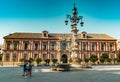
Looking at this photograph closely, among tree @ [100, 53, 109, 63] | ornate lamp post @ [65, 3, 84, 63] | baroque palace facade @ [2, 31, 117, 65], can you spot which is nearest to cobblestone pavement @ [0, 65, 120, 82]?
ornate lamp post @ [65, 3, 84, 63]

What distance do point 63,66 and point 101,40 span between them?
4095 cm

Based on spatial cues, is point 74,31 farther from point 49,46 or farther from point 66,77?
point 49,46

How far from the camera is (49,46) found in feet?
191

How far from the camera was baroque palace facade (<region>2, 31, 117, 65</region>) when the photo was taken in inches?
2237

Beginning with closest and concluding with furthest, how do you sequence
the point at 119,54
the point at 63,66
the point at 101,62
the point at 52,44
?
1. the point at 63,66
2. the point at 101,62
3. the point at 52,44
4. the point at 119,54

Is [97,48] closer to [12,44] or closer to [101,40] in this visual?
[101,40]

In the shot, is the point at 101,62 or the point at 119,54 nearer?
the point at 101,62

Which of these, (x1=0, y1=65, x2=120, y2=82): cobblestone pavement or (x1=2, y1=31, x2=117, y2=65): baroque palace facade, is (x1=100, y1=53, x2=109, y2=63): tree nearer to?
(x1=2, y1=31, x2=117, y2=65): baroque palace facade

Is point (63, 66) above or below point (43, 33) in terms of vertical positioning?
below

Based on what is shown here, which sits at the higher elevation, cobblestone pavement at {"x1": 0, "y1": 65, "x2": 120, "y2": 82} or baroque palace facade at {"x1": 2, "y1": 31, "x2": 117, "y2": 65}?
baroque palace facade at {"x1": 2, "y1": 31, "x2": 117, "y2": 65}

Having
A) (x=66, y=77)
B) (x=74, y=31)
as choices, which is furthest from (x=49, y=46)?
(x=66, y=77)

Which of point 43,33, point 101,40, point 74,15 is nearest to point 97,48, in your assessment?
point 101,40

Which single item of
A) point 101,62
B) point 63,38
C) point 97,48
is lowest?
point 101,62

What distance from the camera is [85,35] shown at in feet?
198
